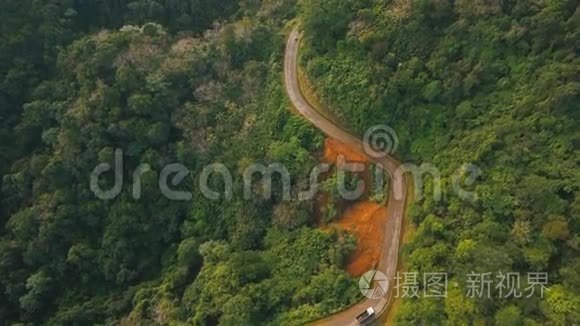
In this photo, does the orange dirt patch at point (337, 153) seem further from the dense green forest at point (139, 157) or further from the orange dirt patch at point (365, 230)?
the orange dirt patch at point (365, 230)

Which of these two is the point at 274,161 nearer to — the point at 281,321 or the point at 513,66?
the point at 281,321

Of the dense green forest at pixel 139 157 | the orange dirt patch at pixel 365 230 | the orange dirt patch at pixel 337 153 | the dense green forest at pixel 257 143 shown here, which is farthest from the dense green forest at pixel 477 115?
the dense green forest at pixel 139 157

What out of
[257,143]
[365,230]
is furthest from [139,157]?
[365,230]

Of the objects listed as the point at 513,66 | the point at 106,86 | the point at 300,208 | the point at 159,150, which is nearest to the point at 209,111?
the point at 159,150

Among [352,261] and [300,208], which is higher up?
[300,208]

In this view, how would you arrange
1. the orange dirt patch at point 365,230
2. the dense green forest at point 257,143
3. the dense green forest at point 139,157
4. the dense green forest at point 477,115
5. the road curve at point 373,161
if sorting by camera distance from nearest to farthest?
the dense green forest at point 477,115 < the dense green forest at point 257,143 < the road curve at point 373,161 < the orange dirt patch at point 365,230 < the dense green forest at point 139,157

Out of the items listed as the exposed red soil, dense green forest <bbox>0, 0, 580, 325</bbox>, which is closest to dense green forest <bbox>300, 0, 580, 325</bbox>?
dense green forest <bbox>0, 0, 580, 325</bbox>

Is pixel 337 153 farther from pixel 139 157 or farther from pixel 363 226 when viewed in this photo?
pixel 139 157

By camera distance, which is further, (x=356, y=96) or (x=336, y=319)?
(x=356, y=96)
